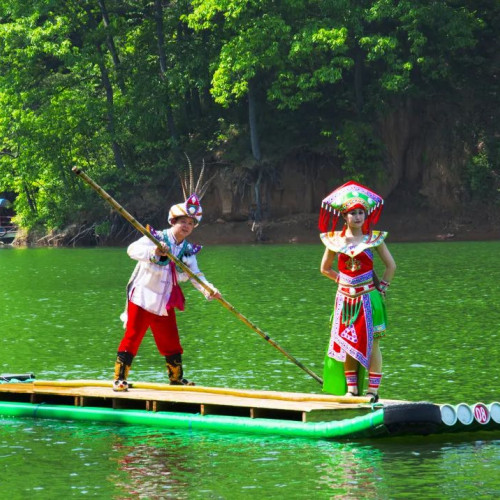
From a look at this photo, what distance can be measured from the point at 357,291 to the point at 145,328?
2274 mm

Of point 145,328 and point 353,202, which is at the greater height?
point 353,202

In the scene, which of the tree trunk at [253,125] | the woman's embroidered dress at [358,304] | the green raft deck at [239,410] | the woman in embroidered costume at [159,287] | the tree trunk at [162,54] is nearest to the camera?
the green raft deck at [239,410]

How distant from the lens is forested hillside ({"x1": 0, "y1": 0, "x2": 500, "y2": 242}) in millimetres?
53781

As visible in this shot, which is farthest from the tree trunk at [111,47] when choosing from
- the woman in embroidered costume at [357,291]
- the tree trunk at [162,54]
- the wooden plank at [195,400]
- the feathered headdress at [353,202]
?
the woman in embroidered costume at [357,291]

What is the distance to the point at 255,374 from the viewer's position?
15.5m

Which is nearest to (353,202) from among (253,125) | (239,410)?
(239,410)

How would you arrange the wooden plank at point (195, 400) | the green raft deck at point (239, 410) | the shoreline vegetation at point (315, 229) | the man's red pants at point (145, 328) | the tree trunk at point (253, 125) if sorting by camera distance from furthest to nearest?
the tree trunk at point (253, 125), the shoreline vegetation at point (315, 229), the man's red pants at point (145, 328), the wooden plank at point (195, 400), the green raft deck at point (239, 410)

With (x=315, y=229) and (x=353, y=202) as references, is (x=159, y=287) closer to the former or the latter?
(x=353, y=202)

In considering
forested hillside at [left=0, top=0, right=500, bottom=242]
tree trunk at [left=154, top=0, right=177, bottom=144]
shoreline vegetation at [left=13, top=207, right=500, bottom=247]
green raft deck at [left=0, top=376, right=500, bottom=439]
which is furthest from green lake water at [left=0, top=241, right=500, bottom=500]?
tree trunk at [left=154, top=0, right=177, bottom=144]

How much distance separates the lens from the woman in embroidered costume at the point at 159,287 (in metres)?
12.7

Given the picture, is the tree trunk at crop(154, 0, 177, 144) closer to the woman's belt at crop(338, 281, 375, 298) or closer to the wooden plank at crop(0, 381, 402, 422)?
the wooden plank at crop(0, 381, 402, 422)

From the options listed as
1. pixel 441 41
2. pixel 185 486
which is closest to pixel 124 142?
pixel 441 41

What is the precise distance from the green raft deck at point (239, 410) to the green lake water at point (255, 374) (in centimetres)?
13

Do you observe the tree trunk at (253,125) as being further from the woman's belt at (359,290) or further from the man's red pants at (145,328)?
the woman's belt at (359,290)
